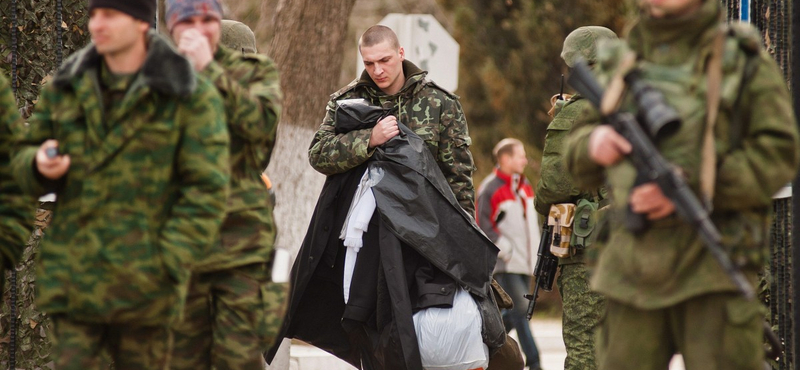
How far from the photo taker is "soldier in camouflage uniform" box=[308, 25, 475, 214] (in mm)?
6488

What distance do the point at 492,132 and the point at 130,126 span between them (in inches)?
661

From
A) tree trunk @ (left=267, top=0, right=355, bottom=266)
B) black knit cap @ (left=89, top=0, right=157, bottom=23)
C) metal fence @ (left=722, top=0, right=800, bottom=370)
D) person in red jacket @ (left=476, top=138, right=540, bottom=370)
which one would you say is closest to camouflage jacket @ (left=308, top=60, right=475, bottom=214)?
metal fence @ (left=722, top=0, right=800, bottom=370)

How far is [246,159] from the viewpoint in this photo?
454cm

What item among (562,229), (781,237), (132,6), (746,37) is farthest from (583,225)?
(132,6)

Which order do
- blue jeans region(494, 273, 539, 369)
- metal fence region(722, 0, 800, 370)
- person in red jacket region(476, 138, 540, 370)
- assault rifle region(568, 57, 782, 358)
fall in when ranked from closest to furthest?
assault rifle region(568, 57, 782, 358)
metal fence region(722, 0, 800, 370)
blue jeans region(494, 273, 539, 369)
person in red jacket region(476, 138, 540, 370)

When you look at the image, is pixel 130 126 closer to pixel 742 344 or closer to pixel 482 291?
pixel 742 344

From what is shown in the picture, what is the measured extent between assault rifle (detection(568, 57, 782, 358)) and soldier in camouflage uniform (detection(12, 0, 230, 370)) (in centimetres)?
140

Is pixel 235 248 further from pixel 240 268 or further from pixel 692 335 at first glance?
pixel 692 335

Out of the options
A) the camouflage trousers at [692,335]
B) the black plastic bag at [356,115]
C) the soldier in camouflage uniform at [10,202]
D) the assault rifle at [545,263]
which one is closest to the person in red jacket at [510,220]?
the assault rifle at [545,263]

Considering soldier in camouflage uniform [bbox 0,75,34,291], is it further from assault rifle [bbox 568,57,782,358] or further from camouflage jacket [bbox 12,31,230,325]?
assault rifle [bbox 568,57,782,358]

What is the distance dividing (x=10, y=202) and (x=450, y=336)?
260 centimetres

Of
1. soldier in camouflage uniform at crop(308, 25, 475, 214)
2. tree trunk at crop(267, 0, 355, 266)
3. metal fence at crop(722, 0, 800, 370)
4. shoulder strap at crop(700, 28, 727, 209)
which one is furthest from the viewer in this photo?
tree trunk at crop(267, 0, 355, 266)

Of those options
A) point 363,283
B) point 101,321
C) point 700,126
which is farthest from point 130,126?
point 363,283

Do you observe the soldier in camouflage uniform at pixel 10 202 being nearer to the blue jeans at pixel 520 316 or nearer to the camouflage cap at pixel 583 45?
the camouflage cap at pixel 583 45
